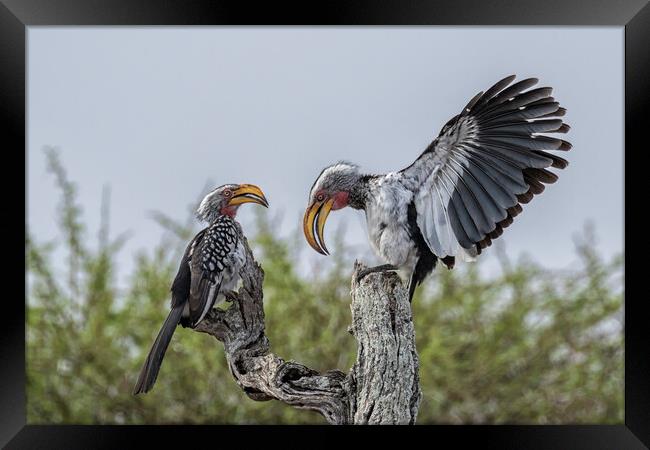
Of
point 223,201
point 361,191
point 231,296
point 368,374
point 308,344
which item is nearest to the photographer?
point 368,374

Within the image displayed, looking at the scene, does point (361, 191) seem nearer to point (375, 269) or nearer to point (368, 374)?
point (375, 269)

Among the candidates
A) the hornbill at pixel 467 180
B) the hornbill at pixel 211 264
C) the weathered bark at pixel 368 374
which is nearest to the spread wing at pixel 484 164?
the hornbill at pixel 467 180

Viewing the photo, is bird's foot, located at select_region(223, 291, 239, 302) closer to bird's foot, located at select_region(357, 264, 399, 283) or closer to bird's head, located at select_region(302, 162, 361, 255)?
bird's head, located at select_region(302, 162, 361, 255)

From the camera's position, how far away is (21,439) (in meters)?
3.41

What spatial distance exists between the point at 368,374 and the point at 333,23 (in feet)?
5.01

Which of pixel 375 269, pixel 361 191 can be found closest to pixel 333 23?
pixel 361 191

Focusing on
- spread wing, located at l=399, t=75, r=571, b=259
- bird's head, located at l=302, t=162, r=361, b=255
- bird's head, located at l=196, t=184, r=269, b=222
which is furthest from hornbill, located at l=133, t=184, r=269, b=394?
spread wing, located at l=399, t=75, r=571, b=259

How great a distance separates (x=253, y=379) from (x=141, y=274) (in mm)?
2346

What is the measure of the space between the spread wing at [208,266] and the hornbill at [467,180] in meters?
0.39

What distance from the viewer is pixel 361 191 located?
3158 mm

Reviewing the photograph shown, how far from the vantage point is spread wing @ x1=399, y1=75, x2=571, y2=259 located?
120 inches

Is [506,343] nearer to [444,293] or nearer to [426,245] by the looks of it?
[444,293]

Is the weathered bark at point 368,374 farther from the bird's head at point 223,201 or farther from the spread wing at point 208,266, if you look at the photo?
the bird's head at point 223,201

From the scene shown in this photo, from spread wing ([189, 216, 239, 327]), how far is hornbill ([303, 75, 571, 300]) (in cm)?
39
